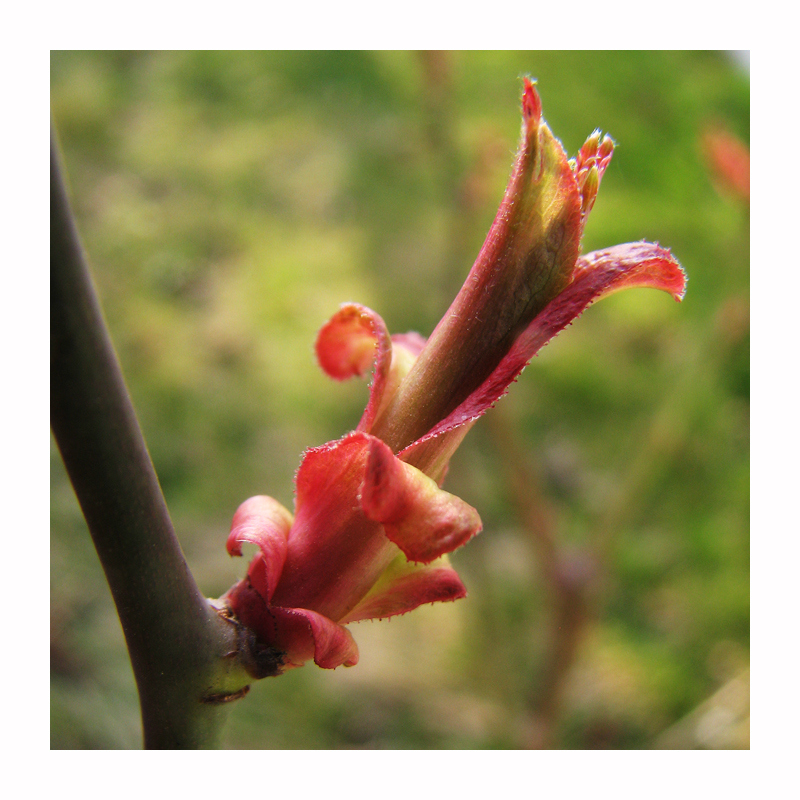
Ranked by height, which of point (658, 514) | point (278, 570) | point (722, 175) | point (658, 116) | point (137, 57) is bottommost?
point (278, 570)

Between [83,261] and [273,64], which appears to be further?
[273,64]

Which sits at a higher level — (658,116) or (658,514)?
(658,116)

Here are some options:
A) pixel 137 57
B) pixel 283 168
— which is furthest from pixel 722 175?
pixel 137 57

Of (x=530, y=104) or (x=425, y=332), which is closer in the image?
(x=530, y=104)

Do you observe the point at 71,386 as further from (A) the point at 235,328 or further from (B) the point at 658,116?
(A) the point at 235,328

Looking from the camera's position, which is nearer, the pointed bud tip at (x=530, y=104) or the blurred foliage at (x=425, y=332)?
the pointed bud tip at (x=530, y=104)

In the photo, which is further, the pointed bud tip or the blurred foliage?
the blurred foliage
